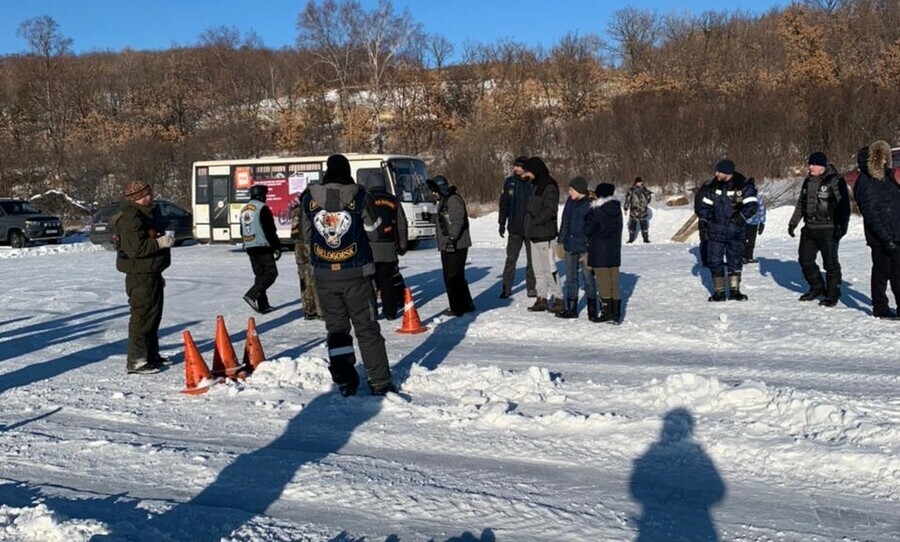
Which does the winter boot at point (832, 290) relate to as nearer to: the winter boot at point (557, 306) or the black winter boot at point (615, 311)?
the black winter boot at point (615, 311)

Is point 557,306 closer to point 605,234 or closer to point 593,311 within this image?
point 593,311

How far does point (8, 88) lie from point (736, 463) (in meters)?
72.0

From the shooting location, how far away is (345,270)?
679cm

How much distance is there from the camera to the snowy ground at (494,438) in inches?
171

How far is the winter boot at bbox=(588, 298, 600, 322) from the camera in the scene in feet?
33.7

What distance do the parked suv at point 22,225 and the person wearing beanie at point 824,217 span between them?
28388mm

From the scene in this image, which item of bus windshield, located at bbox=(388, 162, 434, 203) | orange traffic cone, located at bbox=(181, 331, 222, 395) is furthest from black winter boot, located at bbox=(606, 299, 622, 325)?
bus windshield, located at bbox=(388, 162, 434, 203)

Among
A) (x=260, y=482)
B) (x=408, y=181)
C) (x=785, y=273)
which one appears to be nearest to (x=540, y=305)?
(x=785, y=273)

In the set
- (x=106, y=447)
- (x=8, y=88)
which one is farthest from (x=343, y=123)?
(x=106, y=447)

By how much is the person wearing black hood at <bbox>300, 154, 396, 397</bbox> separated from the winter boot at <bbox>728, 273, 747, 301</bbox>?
5.86 m

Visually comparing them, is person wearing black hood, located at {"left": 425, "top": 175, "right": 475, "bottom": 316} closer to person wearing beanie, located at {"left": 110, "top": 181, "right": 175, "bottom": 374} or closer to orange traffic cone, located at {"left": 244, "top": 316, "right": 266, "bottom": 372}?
orange traffic cone, located at {"left": 244, "top": 316, "right": 266, "bottom": 372}

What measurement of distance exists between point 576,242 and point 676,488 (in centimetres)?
572

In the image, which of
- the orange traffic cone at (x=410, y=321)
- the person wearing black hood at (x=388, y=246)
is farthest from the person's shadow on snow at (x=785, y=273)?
the person wearing black hood at (x=388, y=246)

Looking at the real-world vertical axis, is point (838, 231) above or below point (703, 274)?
above
